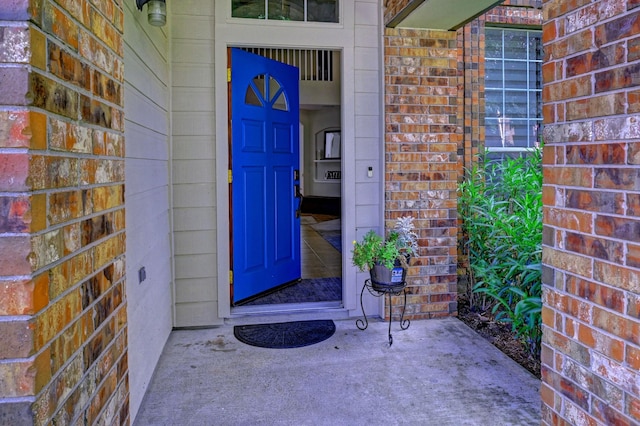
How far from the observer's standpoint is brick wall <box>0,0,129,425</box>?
842 mm

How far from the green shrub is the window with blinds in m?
0.32

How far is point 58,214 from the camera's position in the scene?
0.97 meters

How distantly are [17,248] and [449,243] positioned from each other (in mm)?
3435

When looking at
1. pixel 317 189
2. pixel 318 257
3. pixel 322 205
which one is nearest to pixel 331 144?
pixel 317 189

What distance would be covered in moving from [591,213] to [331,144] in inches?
365

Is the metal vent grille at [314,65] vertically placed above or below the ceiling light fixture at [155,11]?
above

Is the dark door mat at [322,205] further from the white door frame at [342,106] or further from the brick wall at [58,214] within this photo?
the brick wall at [58,214]

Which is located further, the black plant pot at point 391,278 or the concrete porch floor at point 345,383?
the black plant pot at point 391,278

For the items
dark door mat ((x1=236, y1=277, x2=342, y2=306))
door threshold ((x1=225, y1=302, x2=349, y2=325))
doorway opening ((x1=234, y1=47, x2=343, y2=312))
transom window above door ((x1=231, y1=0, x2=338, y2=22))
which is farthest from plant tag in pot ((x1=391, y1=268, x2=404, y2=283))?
transom window above door ((x1=231, y1=0, x2=338, y2=22))

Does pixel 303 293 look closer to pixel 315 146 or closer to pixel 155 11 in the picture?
pixel 155 11

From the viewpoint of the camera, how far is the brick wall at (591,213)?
4.22ft

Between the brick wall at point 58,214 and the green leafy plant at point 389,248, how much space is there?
87.0 inches

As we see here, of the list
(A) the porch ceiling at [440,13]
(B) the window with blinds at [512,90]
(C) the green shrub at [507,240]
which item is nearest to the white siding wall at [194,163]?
(A) the porch ceiling at [440,13]

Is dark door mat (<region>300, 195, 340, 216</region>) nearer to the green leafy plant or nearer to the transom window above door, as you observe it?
the transom window above door
